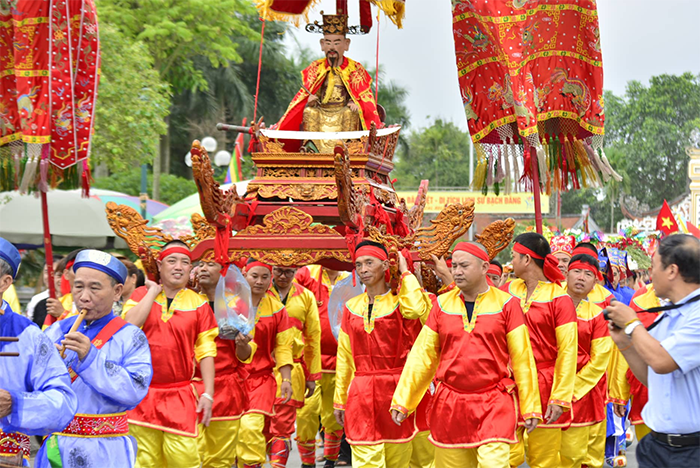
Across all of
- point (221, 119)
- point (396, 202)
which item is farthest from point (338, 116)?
point (221, 119)

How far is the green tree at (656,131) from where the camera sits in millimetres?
32531

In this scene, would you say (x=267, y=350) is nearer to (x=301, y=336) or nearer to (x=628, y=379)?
(x=301, y=336)

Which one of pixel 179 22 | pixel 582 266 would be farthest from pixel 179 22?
pixel 582 266

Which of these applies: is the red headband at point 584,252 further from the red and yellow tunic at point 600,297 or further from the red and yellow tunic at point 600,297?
the red and yellow tunic at point 600,297

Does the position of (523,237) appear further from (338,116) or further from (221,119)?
(221,119)

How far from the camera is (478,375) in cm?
588

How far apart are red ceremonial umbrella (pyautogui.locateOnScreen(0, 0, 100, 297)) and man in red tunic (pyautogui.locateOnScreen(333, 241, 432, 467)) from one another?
8.05 feet

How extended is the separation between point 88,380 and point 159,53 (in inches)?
693

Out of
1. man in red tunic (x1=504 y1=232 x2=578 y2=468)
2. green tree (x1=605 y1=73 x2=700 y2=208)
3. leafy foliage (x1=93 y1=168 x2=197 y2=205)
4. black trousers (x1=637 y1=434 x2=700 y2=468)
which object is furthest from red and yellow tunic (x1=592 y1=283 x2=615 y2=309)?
green tree (x1=605 y1=73 x2=700 y2=208)

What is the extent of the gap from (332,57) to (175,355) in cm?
299

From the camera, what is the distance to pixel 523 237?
7.00m

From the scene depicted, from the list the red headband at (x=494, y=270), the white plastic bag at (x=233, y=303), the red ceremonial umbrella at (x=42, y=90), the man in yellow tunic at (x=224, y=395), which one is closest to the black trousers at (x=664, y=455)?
the white plastic bag at (x=233, y=303)

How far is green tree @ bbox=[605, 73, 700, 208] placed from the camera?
107 feet

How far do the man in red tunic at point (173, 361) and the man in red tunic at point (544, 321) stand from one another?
230 cm
